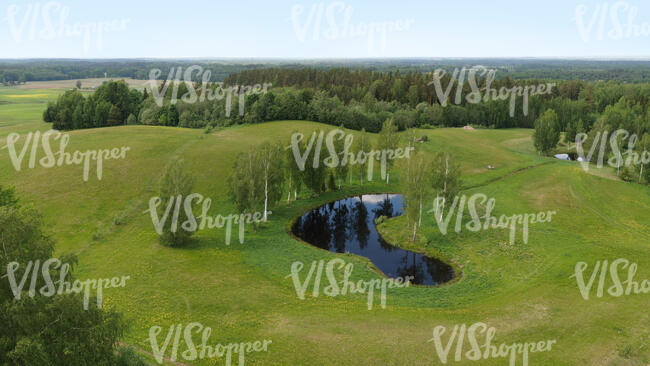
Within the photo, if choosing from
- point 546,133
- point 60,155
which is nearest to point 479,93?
point 546,133

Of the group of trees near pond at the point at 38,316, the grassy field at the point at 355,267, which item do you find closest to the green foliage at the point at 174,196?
the grassy field at the point at 355,267

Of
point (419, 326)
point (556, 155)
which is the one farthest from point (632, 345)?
point (556, 155)

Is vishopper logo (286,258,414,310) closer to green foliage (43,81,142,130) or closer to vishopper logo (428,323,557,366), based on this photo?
vishopper logo (428,323,557,366)

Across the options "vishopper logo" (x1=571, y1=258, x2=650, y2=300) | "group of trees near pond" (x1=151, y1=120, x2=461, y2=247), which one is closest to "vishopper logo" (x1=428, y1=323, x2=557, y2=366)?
"vishopper logo" (x1=571, y1=258, x2=650, y2=300)

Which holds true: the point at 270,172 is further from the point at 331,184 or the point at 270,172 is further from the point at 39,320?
the point at 39,320

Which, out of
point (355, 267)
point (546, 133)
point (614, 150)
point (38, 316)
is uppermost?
point (546, 133)

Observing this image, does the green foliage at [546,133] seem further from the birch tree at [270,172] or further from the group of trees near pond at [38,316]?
the group of trees near pond at [38,316]
